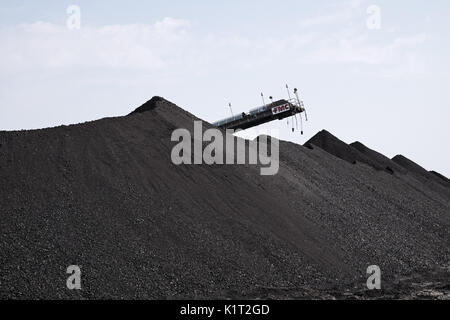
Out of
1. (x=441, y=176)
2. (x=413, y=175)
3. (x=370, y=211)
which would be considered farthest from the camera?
(x=441, y=176)

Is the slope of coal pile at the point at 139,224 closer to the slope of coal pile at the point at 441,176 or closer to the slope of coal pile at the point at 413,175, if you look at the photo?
Result: the slope of coal pile at the point at 413,175

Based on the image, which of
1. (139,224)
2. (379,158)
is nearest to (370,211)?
(139,224)

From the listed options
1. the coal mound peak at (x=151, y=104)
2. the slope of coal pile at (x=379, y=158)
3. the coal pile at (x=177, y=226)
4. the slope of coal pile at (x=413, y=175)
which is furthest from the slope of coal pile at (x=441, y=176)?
the coal mound peak at (x=151, y=104)

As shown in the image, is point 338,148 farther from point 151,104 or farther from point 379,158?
point 151,104

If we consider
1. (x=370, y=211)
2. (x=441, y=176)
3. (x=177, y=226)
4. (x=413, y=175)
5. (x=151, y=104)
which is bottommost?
(x=177, y=226)

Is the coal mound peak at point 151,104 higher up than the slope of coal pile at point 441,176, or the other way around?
the coal mound peak at point 151,104

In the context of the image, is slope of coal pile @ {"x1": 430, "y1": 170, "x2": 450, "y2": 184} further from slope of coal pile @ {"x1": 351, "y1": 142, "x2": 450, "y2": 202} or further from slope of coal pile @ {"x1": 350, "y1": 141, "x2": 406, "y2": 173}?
slope of coal pile @ {"x1": 350, "y1": 141, "x2": 406, "y2": 173}
